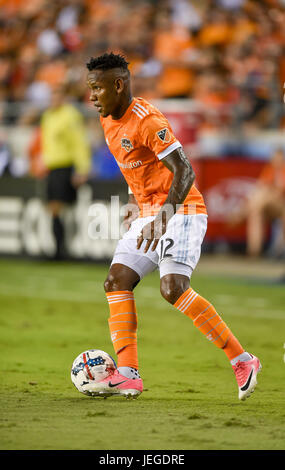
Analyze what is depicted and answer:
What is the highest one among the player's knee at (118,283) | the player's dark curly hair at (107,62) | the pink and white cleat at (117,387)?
the player's dark curly hair at (107,62)

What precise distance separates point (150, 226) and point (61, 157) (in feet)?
29.7

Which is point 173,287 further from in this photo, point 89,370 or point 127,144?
point 127,144

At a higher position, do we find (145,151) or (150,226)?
(145,151)

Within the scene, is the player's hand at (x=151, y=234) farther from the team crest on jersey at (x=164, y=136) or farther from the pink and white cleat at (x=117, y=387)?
the pink and white cleat at (x=117, y=387)

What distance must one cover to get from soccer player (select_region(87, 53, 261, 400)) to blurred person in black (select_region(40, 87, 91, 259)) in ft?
27.2

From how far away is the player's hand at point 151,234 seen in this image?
539 centimetres

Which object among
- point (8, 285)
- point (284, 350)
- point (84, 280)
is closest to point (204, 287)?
point (84, 280)

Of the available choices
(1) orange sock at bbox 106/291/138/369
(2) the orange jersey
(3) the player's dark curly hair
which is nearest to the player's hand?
(2) the orange jersey

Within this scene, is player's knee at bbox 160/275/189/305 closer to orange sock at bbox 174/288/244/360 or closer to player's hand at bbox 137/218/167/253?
orange sock at bbox 174/288/244/360

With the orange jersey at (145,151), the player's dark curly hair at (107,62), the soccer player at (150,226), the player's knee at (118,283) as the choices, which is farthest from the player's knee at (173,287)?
the player's dark curly hair at (107,62)

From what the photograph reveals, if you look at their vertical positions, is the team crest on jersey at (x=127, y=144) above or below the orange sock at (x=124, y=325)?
above

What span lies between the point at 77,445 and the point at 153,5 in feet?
48.3

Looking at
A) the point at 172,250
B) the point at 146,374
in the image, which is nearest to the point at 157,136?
the point at 172,250

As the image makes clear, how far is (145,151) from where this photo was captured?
18.7 ft
